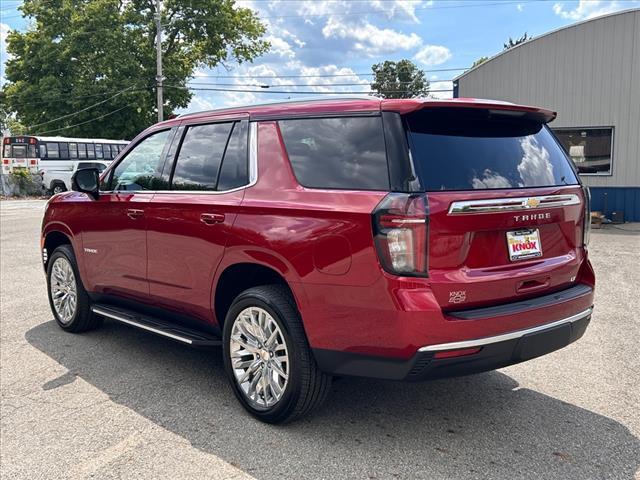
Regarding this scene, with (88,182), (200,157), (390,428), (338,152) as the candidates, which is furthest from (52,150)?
(390,428)

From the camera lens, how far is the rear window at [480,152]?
306 centimetres

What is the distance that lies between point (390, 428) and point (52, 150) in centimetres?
3412

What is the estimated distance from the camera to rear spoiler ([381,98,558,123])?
306 centimetres

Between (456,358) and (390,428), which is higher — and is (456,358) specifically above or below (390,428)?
above

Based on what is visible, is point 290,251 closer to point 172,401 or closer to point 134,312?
point 172,401

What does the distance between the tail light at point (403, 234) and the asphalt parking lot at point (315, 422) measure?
3.51ft

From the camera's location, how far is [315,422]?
3.59 metres

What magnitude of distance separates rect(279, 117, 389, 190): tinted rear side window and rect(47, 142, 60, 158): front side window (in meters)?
33.3

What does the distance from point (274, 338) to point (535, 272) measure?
5.08 feet

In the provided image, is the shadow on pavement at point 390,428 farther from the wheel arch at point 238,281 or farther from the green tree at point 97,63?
the green tree at point 97,63

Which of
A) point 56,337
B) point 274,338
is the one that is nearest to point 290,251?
point 274,338

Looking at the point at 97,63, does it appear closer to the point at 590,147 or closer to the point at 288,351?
the point at 590,147

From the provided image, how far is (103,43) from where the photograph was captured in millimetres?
37094

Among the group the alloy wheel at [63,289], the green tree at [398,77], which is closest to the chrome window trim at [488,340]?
the alloy wheel at [63,289]
